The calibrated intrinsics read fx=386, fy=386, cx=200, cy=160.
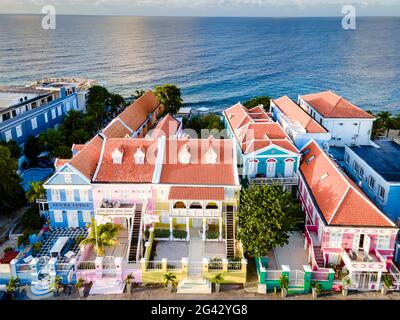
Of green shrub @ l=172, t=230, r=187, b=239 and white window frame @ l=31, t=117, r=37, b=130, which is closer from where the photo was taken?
green shrub @ l=172, t=230, r=187, b=239

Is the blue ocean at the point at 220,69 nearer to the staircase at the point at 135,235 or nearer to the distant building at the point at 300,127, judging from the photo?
the distant building at the point at 300,127

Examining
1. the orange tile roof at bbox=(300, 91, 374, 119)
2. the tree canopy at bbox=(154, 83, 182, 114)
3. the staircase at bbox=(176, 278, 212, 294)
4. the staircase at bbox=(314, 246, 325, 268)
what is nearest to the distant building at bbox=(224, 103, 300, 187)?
the staircase at bbox=(314, 246, 325, 268)

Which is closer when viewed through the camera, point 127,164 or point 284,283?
point 284,283

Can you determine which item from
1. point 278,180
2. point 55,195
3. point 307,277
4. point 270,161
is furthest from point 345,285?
point 55,195

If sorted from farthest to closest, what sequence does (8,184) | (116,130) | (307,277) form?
(116,130) < (8,184) < (307,277)

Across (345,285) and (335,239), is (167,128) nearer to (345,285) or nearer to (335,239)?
(335,239)

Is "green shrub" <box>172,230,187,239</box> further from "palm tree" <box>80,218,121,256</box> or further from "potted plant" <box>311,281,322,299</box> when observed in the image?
"potted plant" <box>311,281,322,299</box>
